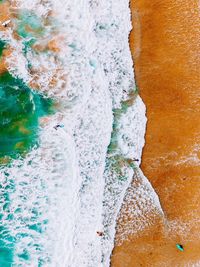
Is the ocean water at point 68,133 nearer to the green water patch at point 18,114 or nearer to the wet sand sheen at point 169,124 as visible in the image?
the green water patch at point 18,114

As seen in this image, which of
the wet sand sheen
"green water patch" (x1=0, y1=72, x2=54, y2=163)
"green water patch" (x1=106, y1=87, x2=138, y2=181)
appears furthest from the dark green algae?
the wet sand sheen

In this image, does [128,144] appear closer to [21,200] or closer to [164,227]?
[164,227]

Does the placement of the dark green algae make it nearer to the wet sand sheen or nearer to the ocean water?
the ocean water

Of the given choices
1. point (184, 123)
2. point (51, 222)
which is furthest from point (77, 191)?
point (184, 123)

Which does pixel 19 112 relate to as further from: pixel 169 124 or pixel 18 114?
pixel 169 124

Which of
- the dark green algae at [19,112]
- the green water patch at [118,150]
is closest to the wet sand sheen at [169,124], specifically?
the green water patch at [118,150]

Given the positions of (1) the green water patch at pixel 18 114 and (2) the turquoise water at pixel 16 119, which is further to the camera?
(1) the green water patch at pixel 18 114
